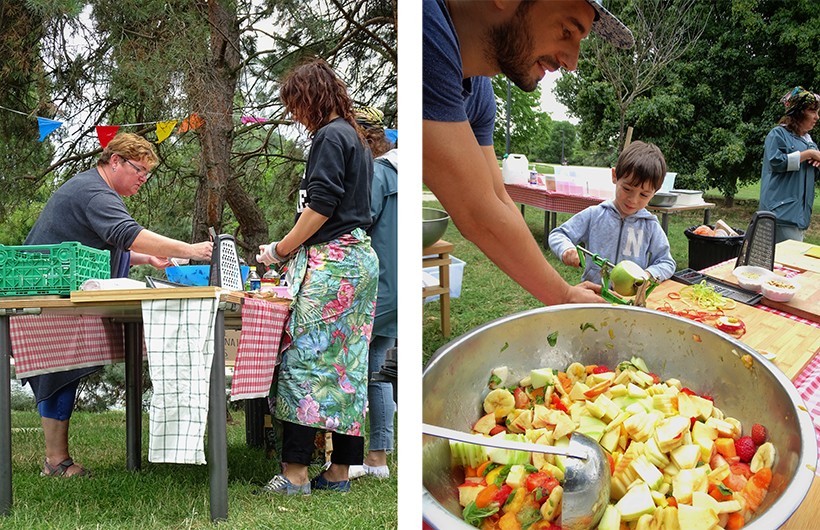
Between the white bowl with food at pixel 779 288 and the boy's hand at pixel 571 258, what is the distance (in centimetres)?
29

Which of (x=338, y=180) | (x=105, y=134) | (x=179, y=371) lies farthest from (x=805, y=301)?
(x=105, y=134)

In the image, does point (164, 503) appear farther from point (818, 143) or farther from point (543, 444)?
point (818, 143)

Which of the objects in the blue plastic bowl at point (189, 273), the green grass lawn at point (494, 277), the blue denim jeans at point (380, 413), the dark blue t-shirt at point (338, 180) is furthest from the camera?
the blue plastic bowl at point (189, 273)

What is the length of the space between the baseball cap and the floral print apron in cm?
97

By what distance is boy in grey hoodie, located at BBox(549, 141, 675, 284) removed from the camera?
1.04 metres

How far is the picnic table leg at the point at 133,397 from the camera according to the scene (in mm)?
2193

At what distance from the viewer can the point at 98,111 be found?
8.63 ft

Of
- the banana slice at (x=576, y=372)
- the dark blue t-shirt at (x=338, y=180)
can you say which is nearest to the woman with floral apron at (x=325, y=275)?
the dark blue t-shirt at (x=338, y=180)

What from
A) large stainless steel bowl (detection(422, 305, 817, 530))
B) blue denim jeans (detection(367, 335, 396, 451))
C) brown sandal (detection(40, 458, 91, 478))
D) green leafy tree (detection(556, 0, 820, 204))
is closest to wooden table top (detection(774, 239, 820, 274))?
green leafy tree (detection(556, 0, 820, 204))

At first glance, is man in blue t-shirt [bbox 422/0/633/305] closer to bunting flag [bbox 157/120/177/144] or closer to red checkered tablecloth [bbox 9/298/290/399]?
red checkered tablecloth [bbox 9/298/290/399]

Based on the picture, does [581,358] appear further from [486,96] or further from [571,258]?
[486,96]

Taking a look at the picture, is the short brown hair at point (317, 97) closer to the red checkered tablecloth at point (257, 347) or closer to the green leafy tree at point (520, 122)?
the red checkered tablecloth at point (257, 347)

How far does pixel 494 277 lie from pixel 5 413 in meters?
1.45

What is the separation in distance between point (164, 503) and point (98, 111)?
5.19 feet
